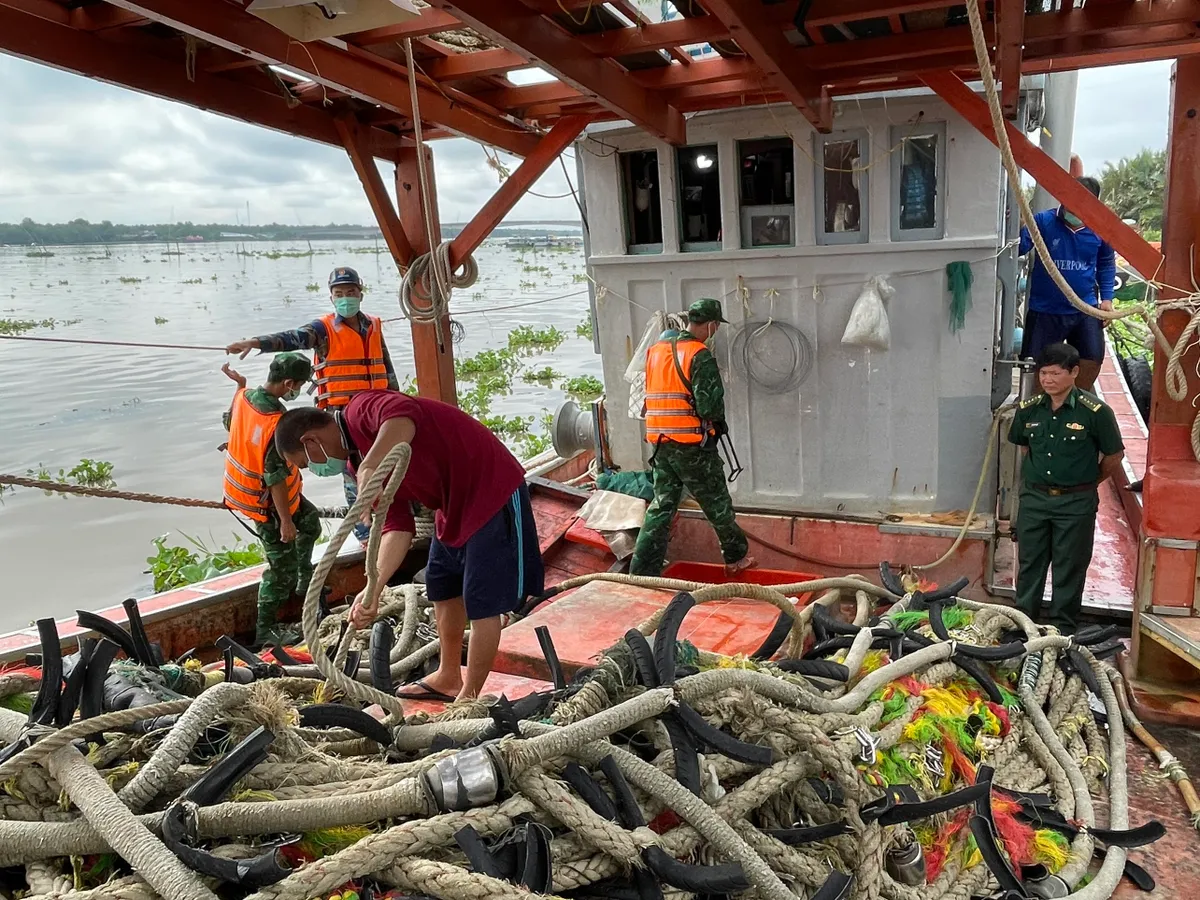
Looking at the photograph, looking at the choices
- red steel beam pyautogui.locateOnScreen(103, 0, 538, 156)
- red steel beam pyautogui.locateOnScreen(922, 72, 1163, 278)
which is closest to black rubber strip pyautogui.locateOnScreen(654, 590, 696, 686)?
red steel beam pyautogui.locateOnScreen(103, 0, 538, 156)

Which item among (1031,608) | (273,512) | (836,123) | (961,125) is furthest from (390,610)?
(961,125)

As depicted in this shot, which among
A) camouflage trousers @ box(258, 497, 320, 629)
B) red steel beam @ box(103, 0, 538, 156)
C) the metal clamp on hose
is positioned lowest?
camouflage trousers @ box(258, 497, 320, 629)

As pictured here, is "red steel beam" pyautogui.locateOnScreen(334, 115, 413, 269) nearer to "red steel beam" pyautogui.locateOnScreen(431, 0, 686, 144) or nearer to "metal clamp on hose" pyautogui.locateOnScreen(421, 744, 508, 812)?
"red steel beam" pyautogui.locateOnScreen(431, 0, 686, 144)

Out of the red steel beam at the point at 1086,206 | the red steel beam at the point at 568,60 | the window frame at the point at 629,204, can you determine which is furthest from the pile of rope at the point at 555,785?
the window frame at the point at 629,204

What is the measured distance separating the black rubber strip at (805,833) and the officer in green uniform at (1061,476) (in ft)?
12.0

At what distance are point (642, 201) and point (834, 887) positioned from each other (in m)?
5.49

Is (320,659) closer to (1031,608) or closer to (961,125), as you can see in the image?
(1031,608)

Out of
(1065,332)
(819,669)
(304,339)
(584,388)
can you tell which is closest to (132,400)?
(584,388)

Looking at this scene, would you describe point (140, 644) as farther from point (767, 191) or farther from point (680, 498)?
point (767, 191)

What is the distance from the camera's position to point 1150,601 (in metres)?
4.07

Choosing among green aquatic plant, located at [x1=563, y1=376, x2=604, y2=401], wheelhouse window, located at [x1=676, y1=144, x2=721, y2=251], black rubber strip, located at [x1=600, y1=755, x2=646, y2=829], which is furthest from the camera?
green aquatic plant, located at [x1=563, y1=376, x2=604, y2=401]

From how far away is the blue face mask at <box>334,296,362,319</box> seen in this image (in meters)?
6.21

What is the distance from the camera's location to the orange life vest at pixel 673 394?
5672 millimetres

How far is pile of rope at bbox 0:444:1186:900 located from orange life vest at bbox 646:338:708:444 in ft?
9.44
